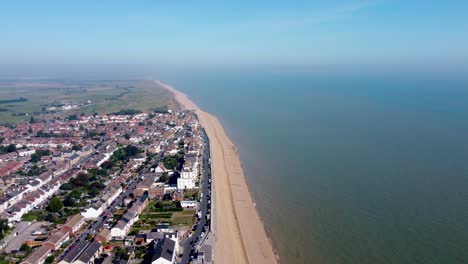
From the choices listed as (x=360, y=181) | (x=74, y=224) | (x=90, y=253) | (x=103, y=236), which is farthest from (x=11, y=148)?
(x=360, y=181)

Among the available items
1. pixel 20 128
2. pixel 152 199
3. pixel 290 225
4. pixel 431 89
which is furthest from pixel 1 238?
pixel 431 89

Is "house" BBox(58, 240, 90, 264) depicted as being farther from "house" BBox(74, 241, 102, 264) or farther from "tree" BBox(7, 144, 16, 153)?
"tree" BBox(7, 144, 16, 153)

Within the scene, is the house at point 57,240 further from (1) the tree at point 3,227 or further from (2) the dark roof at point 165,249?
(2) the dark roof at point 165,249

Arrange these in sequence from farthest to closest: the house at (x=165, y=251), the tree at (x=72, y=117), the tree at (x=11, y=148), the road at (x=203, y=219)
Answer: the tree at (x=72, y=117) → the tree at (x=11, y=148) → the road at (x=203, y=219) → the house at (x=165, y=251)

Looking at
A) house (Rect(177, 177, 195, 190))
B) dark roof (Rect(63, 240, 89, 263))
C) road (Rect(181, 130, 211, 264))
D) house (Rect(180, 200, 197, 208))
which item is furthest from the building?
house (Rect(177, 177, 195, 190))

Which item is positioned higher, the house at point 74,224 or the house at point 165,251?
the house at point 165,251

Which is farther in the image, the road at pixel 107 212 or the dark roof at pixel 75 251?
the road at pixel 107 212

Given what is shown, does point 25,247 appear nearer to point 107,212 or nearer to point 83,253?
point 83,253

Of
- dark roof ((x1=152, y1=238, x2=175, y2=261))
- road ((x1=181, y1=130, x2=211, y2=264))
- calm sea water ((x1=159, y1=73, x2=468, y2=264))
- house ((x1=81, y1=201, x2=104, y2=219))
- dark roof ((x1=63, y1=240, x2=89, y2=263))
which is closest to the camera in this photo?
dark roof ((x1=152, y1=238, x2=175, y2=261))

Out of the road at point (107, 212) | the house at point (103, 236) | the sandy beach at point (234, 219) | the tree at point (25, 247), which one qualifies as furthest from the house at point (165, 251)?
the tree at point (25, 247)
